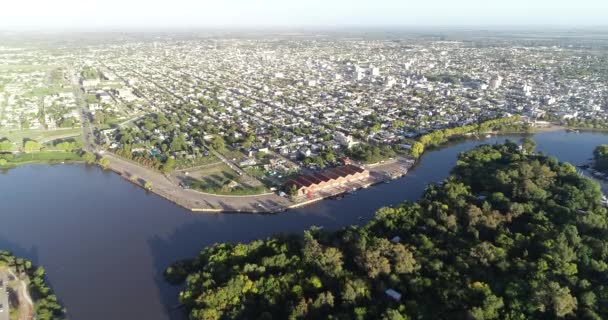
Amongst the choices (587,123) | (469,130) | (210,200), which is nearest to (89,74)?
(210,200)

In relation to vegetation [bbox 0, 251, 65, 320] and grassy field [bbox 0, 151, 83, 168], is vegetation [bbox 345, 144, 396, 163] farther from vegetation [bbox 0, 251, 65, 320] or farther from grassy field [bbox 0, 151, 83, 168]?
vegetation [bbox 0, 251, 65, 320]

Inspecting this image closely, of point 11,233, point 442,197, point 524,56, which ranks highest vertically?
point 524,56

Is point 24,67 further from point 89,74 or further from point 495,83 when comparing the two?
point 495,83

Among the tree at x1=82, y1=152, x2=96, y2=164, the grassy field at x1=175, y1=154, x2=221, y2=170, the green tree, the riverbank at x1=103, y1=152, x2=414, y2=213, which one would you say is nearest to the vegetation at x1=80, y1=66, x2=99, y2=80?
the green tree

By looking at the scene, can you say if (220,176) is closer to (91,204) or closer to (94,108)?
(91,204)

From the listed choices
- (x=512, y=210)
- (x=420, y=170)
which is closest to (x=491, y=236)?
(x=512, y=210)

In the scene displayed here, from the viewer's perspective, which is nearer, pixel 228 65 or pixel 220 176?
pixel 220 176
